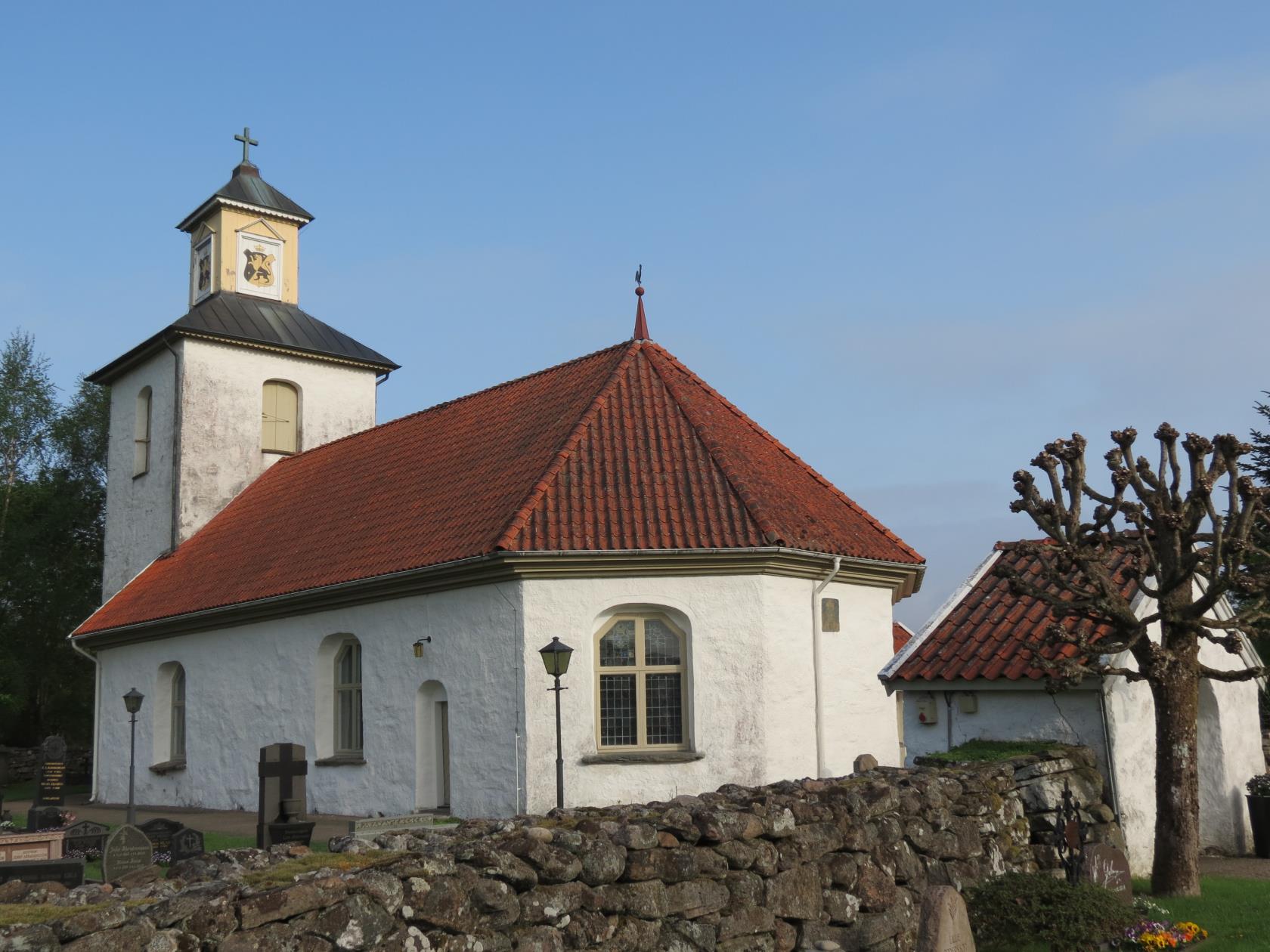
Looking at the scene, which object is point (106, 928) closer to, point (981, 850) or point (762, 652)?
point (981, 850)

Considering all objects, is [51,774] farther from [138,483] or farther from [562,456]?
[562,456]

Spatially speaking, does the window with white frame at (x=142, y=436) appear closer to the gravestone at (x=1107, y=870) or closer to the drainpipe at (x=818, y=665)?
the drainpipe at (x=818, y=665)

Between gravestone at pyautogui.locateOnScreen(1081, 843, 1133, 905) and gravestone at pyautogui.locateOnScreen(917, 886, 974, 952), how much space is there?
9.60ft

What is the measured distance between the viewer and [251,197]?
→ 27078mm

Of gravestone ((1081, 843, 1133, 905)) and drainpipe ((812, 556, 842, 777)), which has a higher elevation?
drainpipe ((812, 556, 842, 777))

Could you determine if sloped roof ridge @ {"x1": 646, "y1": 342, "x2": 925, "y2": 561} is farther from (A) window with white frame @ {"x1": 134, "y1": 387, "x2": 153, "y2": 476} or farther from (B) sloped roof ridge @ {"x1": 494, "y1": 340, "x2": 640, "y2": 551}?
(A) window with white frame @ {"x1": 134, "y1": 387, "x2": 153, "y2": 476}

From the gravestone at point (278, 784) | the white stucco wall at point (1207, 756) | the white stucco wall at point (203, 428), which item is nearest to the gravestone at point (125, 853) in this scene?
the gravestone at point (278, 784)

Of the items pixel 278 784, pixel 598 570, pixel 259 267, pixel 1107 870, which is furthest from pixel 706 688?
pixel 259 267

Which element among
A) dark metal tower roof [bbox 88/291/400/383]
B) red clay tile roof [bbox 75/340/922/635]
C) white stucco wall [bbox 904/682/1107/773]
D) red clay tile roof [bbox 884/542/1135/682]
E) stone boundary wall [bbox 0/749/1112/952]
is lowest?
stone boundary wall [bbox 0/749/1112/952]

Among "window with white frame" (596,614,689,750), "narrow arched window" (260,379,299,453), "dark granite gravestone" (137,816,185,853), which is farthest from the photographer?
"narrow arched window" (260,379,299,453)

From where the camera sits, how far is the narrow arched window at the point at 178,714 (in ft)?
71.6

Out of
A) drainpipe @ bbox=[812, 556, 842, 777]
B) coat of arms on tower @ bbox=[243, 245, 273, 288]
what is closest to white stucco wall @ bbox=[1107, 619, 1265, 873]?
drainpipe @ bbox=[812, 556, 842, 777]

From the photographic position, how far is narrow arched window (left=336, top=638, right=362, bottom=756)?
57.8 ft

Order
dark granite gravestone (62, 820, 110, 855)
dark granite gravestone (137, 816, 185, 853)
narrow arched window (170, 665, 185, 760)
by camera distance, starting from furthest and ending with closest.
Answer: narrow arched window (170, 665, 185, 760) < dark granite gravestone (137, 816, 185, 853) < dark granite gravestone (62, 820, 110, 855)
